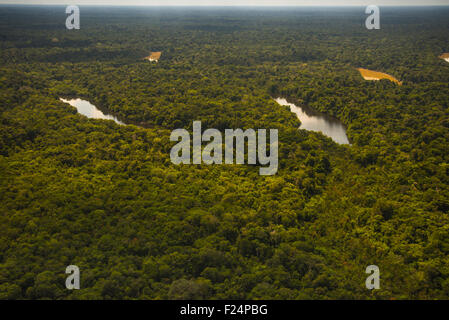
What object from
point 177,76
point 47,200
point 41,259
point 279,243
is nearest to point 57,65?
point 177,76

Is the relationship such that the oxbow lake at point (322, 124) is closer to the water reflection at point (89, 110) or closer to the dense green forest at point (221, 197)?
the dense green forest at point (221, 197)

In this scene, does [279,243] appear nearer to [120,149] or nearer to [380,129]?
[120,149]

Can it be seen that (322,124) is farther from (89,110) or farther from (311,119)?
(89,110)

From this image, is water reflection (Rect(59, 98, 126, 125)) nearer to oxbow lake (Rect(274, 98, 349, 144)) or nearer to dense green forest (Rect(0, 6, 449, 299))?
dense green forest (Rect(0, 6, 449, 299))

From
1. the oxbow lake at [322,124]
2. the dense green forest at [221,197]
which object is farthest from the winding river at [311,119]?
the dense green forest at [221,197]

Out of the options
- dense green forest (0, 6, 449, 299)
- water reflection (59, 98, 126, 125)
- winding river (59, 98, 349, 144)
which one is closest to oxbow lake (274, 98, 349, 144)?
winding river (59, 98, 349, 144)

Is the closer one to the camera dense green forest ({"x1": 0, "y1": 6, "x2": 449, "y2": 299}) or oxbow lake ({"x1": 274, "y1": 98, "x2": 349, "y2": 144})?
dense green forest ({"x1": 0, "y1": 6, "x2": 449, "y2": 299})

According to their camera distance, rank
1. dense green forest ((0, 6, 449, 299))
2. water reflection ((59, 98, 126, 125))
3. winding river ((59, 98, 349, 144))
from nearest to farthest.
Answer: dense green forest ((0, 6, 449, 299)) → winding river ((59, 98, 349, 144)) → water reflection ((59, 98, 126, 125))
